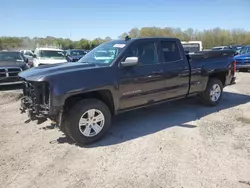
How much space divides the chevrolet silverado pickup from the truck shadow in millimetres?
409

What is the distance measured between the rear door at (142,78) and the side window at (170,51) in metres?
0.22

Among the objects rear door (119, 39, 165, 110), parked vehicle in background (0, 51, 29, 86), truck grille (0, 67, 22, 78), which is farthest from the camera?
truck grille (0, 67, 22, 78)

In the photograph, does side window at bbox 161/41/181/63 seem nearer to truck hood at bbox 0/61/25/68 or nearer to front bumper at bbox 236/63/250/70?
truck hood at bbox 0/61/25/68

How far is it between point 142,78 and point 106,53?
94 cm

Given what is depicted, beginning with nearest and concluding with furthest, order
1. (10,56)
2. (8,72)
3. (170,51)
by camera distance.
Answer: (170,51), (8,72), (10,56)

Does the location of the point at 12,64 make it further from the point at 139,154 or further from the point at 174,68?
the point at 139,154

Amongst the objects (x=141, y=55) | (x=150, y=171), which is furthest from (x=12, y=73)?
(x=150, y=171)

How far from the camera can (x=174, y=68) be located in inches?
224

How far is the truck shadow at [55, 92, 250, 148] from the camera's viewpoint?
16.1 ft

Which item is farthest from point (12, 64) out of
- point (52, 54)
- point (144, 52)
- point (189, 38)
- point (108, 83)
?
point (189, 38)

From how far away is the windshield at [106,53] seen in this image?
4.98 meters

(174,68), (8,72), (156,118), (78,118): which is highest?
(174,68)

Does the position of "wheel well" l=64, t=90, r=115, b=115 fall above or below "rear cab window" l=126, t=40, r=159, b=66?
below

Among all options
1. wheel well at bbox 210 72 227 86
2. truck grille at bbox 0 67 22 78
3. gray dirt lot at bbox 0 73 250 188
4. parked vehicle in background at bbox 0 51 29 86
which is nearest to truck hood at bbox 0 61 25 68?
parked vehicle in background at bbox 0 51 29 86
